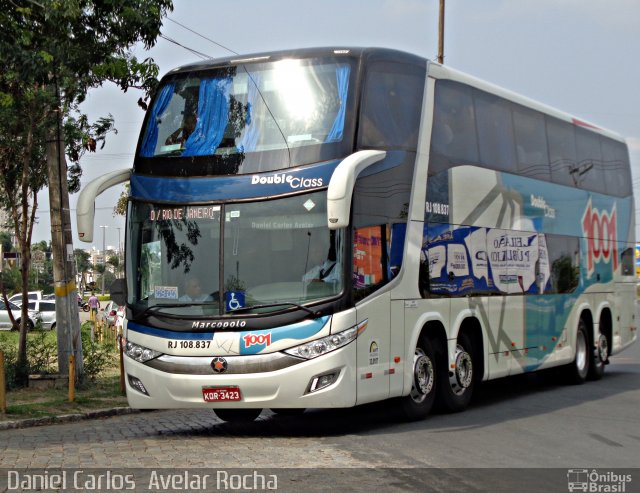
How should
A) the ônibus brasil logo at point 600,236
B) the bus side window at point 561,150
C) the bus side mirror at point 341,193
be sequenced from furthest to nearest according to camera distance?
the ônibus brasil logo at point 600,236
the bus side window at point 561,150
the bus side mirror at point 341,193

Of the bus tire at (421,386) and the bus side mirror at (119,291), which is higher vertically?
the bus side mirror at (119,291)

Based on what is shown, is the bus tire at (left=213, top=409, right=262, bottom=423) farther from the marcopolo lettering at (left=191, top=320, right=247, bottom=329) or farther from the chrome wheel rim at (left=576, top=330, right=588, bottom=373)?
the chrome wheel rim at (left=576, top=330, right=588, bottom=373)

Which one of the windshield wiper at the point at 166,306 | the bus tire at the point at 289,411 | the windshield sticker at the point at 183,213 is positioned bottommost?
the bus tire at the point at 289,411

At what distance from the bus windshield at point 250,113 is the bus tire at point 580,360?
9.07 m

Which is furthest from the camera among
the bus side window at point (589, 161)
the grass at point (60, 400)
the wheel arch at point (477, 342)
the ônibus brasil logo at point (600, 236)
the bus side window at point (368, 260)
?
the ônibus brasil logo at point (600, 236)

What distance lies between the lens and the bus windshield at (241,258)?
11883mm

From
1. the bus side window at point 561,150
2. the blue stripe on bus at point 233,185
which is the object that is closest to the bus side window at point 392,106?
the blue stripe on bus at point 233,185

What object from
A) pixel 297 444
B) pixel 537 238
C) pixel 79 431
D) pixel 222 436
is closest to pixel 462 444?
pixel 297 444

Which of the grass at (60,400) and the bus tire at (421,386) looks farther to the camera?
the grass at (60,400)

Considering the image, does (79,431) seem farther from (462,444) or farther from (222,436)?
(462,444)

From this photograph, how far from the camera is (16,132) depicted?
1878 cm

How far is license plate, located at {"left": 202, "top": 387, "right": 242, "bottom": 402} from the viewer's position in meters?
11.8

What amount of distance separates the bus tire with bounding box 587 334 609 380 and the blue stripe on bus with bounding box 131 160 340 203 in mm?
10046

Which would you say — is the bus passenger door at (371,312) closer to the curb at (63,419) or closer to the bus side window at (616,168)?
the curb at (63,419)
